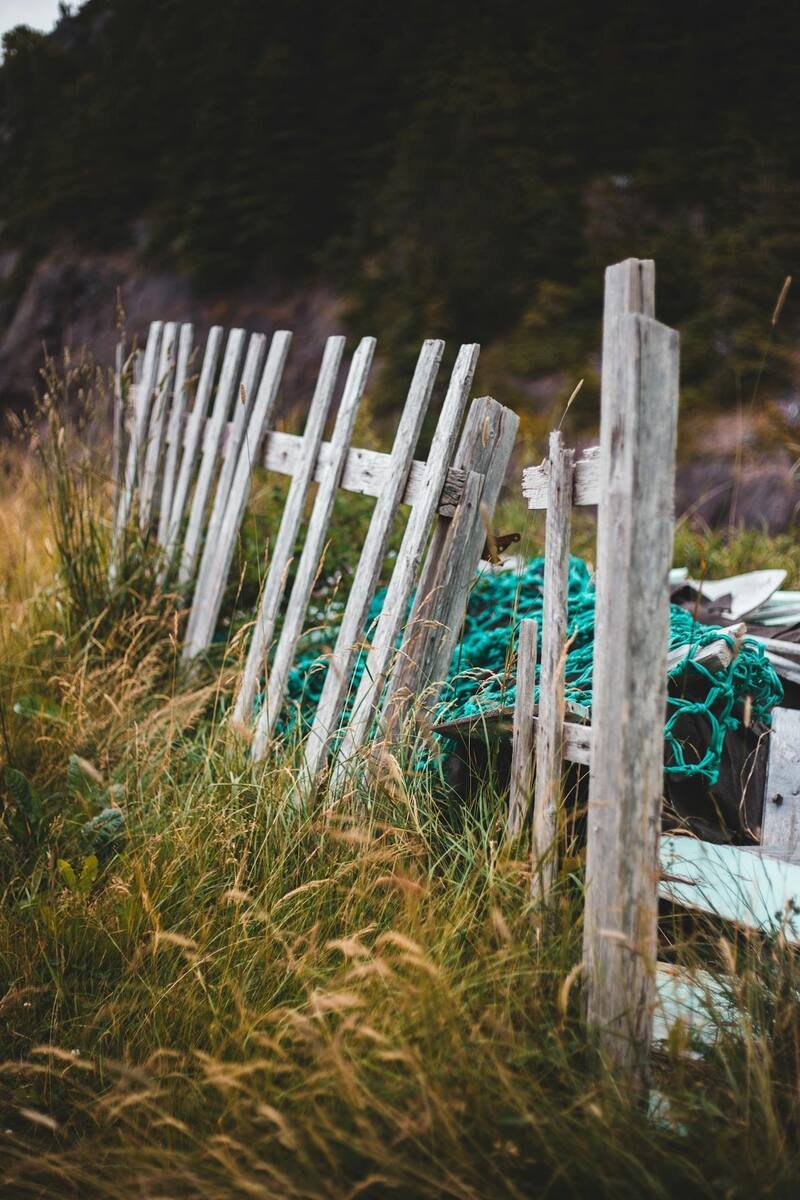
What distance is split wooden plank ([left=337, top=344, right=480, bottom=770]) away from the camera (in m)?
2.37

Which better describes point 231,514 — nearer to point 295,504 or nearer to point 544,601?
point 295,504

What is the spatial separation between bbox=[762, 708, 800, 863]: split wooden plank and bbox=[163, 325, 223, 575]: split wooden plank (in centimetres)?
262

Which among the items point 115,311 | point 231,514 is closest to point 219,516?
point 231,514

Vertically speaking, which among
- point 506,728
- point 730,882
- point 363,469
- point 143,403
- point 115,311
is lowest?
point 730,882

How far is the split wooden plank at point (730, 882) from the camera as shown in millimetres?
1807

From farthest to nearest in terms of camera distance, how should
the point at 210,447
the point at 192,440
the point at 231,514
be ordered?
1. the point at 192,440
2. the point at 210,447
3. the point at 231,514

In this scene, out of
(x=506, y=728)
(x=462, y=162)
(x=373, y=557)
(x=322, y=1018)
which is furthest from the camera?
(x=462, y=162)

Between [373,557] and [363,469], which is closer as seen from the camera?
[373,557]

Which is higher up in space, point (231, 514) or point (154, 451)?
point (154, 451)

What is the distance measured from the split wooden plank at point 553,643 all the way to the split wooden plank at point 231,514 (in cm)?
184

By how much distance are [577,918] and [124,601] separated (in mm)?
2455

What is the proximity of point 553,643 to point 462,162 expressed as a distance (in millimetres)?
9731

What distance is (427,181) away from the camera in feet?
33.6

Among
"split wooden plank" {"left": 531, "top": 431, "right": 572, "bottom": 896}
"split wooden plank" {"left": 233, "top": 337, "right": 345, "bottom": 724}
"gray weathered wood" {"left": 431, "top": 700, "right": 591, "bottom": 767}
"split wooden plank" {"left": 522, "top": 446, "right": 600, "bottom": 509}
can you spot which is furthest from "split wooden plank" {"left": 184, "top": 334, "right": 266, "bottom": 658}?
"split wooden plank" {"left": 531, "top": 431, "right": 572, "bottom": 896}
